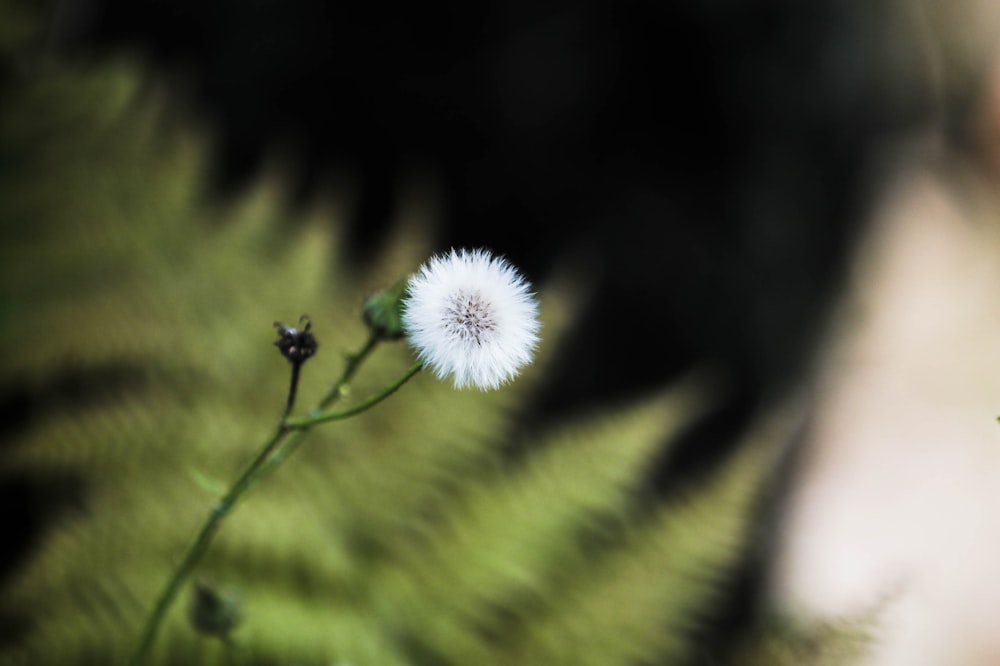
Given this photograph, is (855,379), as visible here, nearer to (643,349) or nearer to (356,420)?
(643,349)

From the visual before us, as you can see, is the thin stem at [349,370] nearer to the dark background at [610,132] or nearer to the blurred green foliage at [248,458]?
the blurred green foliage at [248,458]

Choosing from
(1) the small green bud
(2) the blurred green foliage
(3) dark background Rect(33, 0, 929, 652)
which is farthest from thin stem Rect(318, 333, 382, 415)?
(3) dark background Rect(33, 0, 929, 652)

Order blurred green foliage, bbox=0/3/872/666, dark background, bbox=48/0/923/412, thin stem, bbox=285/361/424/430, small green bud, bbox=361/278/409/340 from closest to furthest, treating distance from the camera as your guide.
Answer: thin stem, bbox=285/361/424/430, small green bud, bbox=361/278/409/340, blurred green foliage, bbox=0/3/872/666, dark background, bbox=48/0/923/412

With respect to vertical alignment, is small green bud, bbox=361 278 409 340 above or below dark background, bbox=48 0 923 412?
below

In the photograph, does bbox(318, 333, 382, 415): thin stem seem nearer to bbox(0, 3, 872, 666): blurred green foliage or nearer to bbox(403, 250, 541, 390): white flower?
bbox(403, 250, 541, 390): white flower

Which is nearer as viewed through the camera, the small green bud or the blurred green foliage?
the small green bud

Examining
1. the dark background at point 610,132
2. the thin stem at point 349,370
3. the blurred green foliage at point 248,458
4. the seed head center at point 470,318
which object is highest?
the dark background at point 610,132

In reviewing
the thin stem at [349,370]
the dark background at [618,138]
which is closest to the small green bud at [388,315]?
the thin stem at [349,370]

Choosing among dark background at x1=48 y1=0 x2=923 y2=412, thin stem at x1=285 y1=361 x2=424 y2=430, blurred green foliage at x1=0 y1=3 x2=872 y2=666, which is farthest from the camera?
dark background at x1=48 y1=0 x2=923 y2=412
